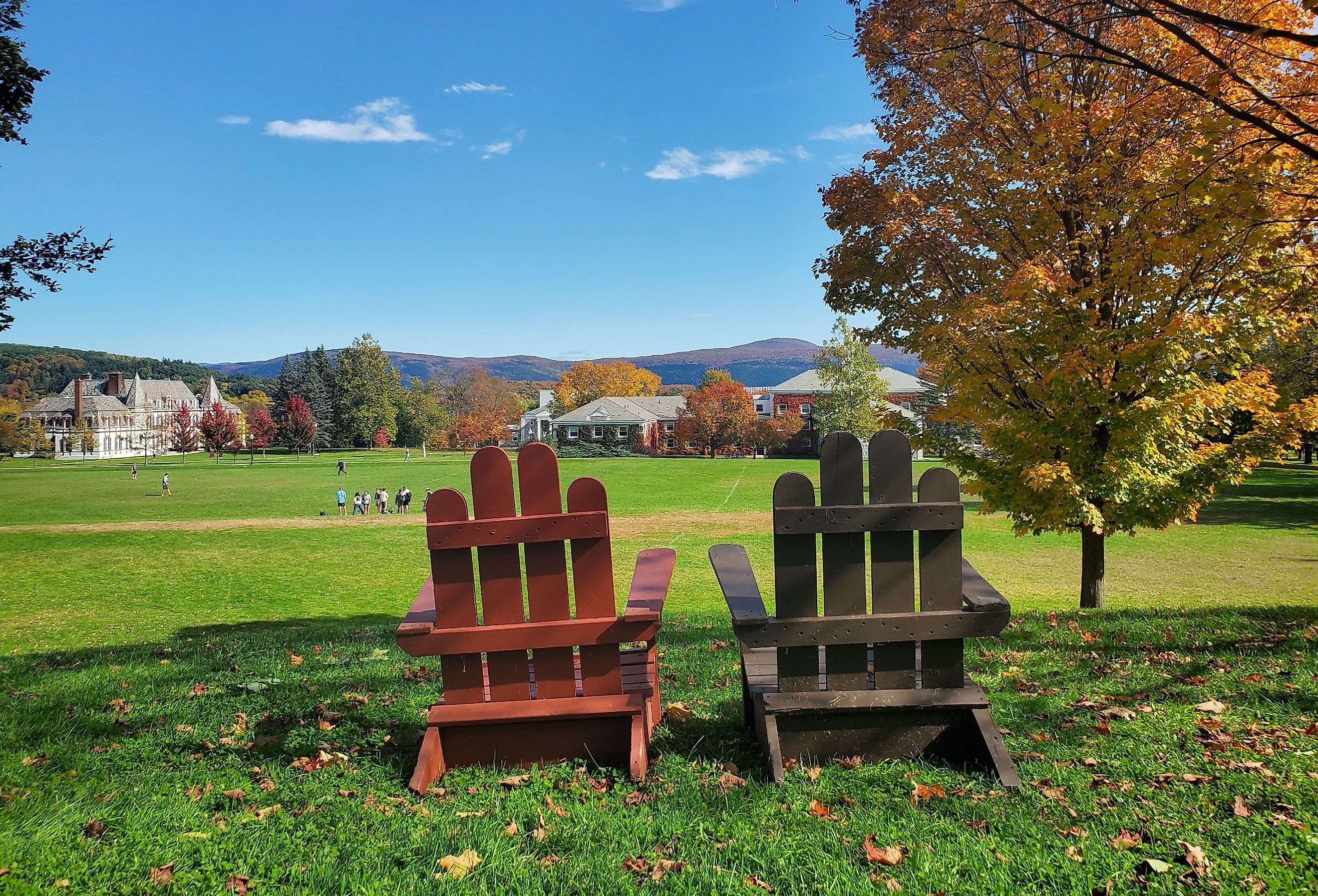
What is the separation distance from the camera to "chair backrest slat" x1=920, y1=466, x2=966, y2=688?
336 cm

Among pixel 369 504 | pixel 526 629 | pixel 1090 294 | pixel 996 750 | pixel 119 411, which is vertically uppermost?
pixel 119 411

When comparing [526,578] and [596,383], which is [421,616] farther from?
[596,383]

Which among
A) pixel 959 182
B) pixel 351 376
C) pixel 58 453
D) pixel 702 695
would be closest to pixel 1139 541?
pixel 959 182

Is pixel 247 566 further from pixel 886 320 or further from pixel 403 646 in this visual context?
pixel 403 646

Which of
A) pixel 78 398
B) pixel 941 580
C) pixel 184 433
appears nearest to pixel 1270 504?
pixel 941 580

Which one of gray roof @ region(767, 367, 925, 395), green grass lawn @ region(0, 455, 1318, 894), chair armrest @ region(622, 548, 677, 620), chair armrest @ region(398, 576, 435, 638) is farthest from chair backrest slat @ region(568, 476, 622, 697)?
gray roof @ region(767, 367, 925, 395)

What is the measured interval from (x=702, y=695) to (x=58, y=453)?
379 feet

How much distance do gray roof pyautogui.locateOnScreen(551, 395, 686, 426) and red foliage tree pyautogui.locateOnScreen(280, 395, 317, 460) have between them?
28.1 metres

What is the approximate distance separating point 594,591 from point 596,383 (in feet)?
392

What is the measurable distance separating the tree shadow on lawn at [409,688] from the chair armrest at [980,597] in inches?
33.3

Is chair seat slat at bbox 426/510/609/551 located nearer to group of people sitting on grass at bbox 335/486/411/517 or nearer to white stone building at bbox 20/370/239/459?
group of people sitting on grass at bbox 335/486/411/517

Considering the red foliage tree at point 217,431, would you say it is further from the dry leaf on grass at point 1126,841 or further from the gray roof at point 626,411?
the dry leaf on grass at point 1126,841

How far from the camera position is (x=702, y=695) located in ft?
16.1

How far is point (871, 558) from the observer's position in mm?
3406
